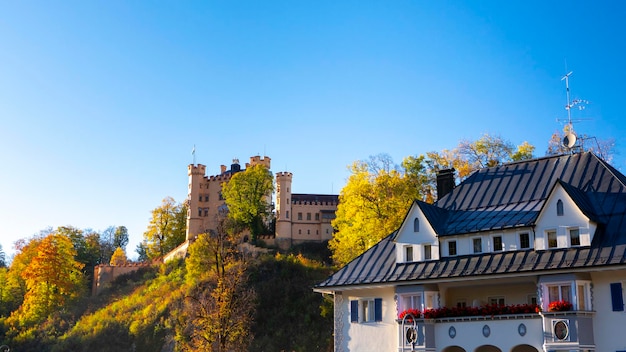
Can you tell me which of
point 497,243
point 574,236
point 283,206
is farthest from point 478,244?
point 283,206

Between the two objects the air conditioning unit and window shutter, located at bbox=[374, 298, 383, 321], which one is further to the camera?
window shutter, located at bbox=[374, 298, 383, 321]

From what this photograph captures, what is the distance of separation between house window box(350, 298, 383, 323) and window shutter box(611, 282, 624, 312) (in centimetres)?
1253

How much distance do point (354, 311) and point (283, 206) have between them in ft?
240

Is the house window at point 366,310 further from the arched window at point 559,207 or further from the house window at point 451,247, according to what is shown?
the arched window at point 559,207

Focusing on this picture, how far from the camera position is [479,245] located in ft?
135

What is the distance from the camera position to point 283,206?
385ft

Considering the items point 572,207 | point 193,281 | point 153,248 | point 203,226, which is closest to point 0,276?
point 153,248

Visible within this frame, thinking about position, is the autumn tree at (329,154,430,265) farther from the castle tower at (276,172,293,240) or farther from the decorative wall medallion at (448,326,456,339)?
the castle tower at (276,172,293,240)

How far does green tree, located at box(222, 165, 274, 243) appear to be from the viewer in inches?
4503

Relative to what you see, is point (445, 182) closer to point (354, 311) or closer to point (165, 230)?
point (354, 311)

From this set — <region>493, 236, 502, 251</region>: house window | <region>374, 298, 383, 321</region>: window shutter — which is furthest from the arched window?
<region>374, 298, 383, 321</region>: window shutter

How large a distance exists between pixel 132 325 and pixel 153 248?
4621 cm

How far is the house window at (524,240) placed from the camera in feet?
Result: 130

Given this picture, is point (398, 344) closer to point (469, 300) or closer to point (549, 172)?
point (469, 300)
